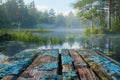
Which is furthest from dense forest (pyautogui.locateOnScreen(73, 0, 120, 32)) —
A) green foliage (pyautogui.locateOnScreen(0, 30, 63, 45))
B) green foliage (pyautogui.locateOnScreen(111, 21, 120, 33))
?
green foliage (pyautogui.locateOnScreen(0, 30, 63, 45))

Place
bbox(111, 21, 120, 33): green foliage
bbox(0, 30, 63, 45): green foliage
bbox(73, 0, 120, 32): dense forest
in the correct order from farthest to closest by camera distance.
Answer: bbox(73, 0, 120, 32): dense forest < bbox(111, 21, 120, 33): green foliage < bbox(0, 30, 63, 45): green foliage

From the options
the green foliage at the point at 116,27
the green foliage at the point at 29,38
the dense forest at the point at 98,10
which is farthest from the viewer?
the dense forest at the point at 98,10

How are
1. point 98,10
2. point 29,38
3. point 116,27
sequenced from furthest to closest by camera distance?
point 98,10 → point 116,27 → point 29,38

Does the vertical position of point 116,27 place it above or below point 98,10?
below

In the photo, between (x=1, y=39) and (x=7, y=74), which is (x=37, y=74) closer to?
(x=7, y=74)

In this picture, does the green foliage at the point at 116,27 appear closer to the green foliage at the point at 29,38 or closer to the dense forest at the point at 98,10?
the dense forest at the point at 98,10

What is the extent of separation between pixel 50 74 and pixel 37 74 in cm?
35

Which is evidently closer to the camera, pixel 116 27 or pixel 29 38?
pixel 29 38

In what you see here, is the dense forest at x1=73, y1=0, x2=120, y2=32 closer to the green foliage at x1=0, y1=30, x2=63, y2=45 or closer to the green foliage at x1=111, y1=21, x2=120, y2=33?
the green foliage at x1=111, y1=21, x2=120, y2=33

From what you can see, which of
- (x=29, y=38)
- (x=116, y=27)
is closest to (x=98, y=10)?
(x=116, y=27)

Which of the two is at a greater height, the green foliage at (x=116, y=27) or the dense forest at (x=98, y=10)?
the dense forest at (x=98, y=10)

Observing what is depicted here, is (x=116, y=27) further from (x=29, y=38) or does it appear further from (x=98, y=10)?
(x=29, y=38)

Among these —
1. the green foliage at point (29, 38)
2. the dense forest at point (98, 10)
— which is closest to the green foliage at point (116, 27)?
the dense forest at point (98, 10)

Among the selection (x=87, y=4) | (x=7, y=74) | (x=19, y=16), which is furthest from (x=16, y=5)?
(x=7, y=74)
